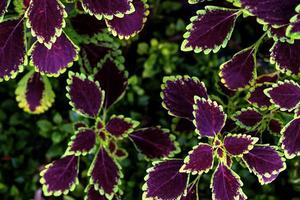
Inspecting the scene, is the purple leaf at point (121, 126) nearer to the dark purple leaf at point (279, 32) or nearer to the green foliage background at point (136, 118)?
the green foliage background at point (136, 118)

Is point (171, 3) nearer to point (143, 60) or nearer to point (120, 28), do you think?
point (143, 60)

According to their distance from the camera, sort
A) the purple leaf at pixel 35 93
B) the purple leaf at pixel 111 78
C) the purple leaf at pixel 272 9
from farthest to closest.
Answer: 1. the purple leaf at pixel 35 93
2. the purple leaf at pixel 111 78
3. the purple leaf at pixel 272 9

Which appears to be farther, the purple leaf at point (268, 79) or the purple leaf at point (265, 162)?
the purple leaf at point (268, 79)

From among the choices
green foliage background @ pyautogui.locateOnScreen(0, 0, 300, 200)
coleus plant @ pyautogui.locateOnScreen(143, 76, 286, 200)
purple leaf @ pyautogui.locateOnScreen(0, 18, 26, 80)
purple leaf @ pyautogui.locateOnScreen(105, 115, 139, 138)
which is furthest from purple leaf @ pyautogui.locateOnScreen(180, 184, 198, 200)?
purple leaf @ pyautogui.locateOnScreen(0, 18, 26, 80)

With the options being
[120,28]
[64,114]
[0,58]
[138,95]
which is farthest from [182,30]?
[0,58]

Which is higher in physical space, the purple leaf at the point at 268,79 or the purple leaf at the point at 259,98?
the purple leaf at the point at 259,98

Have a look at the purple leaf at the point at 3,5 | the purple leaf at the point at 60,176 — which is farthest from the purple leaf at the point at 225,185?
the purple leaf at the point at 3,5

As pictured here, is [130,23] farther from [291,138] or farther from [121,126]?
[291,138]

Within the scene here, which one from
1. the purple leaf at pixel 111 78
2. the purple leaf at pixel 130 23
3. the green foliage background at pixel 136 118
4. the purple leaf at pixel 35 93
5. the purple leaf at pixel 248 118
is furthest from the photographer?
the green foliage background at pixel 136 118
